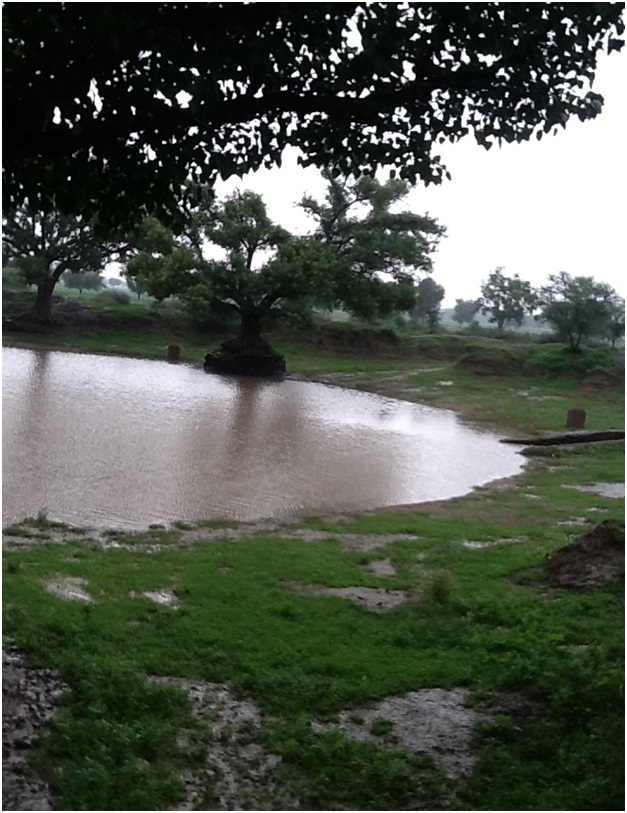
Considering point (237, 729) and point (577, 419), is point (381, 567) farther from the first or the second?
point (577, 419)

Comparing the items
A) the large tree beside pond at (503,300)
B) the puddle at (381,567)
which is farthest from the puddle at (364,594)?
the large tree beside pond at (503,300)

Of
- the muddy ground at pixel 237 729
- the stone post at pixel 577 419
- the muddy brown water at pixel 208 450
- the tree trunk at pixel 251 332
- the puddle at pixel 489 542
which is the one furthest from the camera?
the tree trunk at pixel 251 332

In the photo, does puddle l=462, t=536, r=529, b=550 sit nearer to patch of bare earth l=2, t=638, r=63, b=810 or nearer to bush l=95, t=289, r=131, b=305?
patch of bare earth l=2, t=638, r=63, b=810

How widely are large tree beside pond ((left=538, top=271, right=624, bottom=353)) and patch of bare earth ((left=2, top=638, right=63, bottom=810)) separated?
54.8 ft

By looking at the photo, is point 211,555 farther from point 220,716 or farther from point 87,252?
point 87,252

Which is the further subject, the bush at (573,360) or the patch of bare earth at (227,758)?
the bush at (573,360)

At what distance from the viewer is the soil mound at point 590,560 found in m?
4.45

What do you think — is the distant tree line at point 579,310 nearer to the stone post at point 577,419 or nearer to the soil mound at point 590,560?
the stone post at point 577,419

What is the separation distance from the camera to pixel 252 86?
3143 mm

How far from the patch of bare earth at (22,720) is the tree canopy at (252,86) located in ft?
6.02

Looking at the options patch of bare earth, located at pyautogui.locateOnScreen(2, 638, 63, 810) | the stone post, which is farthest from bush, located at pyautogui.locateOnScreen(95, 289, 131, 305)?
patch of bare earth, located at pyautogui.locateOnScreen(2, 638, 63, 810)

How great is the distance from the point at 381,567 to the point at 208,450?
5.27m

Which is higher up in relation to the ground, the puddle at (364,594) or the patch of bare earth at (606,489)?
the patch of bare earth at (606,489)

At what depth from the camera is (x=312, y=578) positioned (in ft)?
16.0
